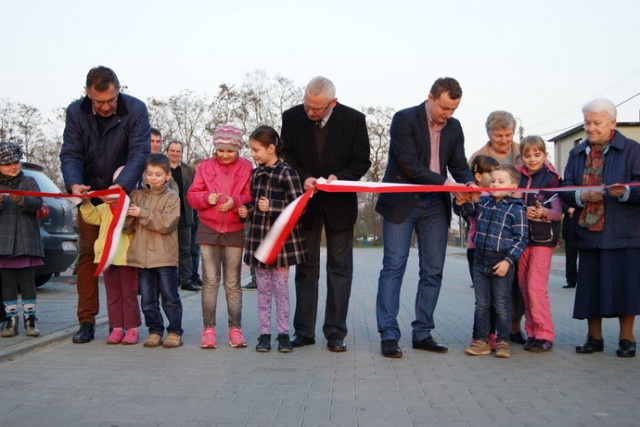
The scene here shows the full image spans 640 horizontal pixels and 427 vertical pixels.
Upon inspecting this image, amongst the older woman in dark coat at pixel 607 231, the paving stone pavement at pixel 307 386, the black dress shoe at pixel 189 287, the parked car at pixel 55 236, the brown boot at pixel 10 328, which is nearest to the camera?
the paving stone pavement at pixel 307 386

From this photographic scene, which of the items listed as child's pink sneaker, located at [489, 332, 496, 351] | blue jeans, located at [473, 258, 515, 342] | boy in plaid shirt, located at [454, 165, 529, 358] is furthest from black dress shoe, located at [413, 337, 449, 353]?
child's pink sneaker, located at [489, 332, 496, 351]

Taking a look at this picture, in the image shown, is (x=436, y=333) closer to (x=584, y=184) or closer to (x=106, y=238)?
(x=584, y=184)

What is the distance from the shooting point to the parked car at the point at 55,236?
35.1 feet

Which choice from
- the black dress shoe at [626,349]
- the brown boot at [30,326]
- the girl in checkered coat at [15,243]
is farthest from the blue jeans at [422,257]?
the girl in checkered coat at [15,243]

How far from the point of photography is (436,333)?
A: 7496 mm

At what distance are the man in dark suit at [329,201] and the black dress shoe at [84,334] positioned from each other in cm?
188

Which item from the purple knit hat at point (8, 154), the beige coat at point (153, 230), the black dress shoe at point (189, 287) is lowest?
the black dress shoe at point (189, 287)

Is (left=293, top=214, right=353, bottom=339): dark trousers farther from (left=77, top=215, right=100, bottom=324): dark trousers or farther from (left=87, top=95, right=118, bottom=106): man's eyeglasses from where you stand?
(left=87, top=95, right=118, bottom=106): man's eyeglasses

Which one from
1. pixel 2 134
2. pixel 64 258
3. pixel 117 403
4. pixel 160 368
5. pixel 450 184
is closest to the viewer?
pixel 117 403

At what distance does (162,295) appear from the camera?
6562mm

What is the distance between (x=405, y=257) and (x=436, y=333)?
1552mm

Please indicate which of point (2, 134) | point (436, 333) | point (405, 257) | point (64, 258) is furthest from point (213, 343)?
point (2, 134)

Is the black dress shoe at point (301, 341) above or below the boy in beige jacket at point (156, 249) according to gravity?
below

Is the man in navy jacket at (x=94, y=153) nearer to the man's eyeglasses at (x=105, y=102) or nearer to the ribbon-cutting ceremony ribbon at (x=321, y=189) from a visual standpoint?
the man's eyeglasses at (x=105, y=102)
